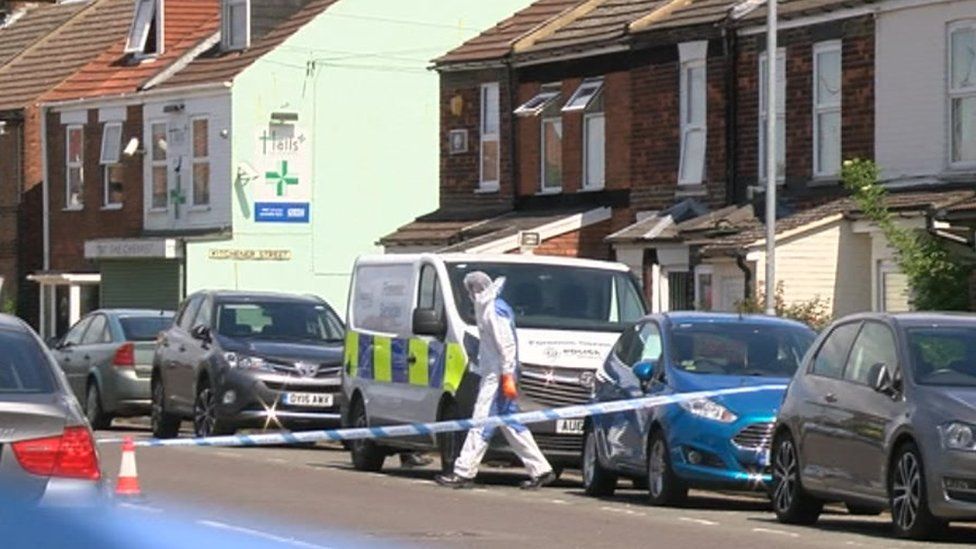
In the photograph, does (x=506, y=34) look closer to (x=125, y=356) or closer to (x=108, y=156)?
(x=108, y=156)

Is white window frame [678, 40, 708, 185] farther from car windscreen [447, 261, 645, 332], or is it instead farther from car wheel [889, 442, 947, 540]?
car wheel [889, 442, 947, 540]

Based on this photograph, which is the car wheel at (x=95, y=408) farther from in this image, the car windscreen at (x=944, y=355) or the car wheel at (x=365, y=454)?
the car windscreen at (x=944, y=355)

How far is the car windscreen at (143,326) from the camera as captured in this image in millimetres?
32375

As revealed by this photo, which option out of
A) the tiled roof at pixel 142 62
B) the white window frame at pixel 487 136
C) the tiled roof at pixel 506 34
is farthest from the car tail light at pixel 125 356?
the tiled roof at pixel 142 62

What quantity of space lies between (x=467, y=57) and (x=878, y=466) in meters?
27.3

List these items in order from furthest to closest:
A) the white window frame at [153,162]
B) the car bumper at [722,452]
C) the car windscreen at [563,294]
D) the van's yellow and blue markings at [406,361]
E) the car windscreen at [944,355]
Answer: the white window frame at [153,162] → the car windscreen at [563,294] → the van's yellow and blue markings at [406,361] → the car bumper at [722,452] → the car windscreen at [944,355]

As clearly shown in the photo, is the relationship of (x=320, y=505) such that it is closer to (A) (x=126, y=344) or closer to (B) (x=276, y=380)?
(B) (x=276, y=380)

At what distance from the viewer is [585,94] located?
39250 millimetres

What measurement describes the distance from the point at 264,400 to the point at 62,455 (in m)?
16.4

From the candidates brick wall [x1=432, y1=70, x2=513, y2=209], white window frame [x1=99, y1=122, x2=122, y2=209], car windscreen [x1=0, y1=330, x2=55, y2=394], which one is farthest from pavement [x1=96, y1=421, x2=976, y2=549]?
white window frame [x1=99, y1=122, x2=122, y2=209]

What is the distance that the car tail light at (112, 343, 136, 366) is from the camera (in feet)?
104

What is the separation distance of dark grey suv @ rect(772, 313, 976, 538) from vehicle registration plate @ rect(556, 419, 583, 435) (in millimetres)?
4078

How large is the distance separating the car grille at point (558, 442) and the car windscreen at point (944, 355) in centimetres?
569

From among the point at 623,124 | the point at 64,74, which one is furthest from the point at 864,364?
the point at 64,74
